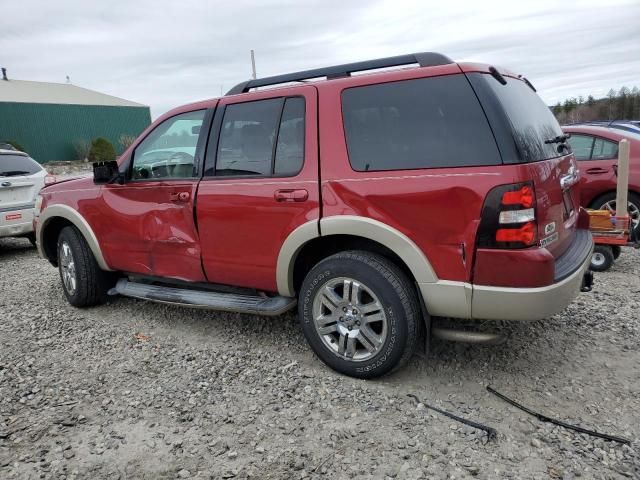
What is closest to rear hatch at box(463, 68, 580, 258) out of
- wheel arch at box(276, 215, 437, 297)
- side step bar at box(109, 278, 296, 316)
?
wheel arch at box(276, 215, 437, 297)

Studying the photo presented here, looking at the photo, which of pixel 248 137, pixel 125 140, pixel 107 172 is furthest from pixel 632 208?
pixel 125 140

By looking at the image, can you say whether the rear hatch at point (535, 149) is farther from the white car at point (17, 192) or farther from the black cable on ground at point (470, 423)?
the white car at point (17, 192)

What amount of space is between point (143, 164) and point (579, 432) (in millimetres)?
3584

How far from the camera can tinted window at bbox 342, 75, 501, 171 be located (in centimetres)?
273

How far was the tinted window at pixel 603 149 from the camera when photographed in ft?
21.7

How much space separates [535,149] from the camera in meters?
2.80

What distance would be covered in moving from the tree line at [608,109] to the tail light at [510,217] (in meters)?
38.4

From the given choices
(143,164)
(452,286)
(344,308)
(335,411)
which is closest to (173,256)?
(143,164)

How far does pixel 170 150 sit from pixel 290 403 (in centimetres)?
221

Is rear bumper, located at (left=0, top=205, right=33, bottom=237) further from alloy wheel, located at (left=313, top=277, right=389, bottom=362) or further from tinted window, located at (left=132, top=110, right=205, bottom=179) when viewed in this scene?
alloy wheel, located at (left=313, top=277, right=389, bottom=362)

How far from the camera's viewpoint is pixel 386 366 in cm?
311

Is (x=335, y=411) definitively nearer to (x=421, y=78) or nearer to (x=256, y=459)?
(x=256, y=459)

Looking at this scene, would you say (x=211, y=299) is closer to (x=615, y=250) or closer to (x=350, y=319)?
(x=350, y=319)

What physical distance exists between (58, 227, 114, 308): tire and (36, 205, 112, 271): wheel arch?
0.09 meters
